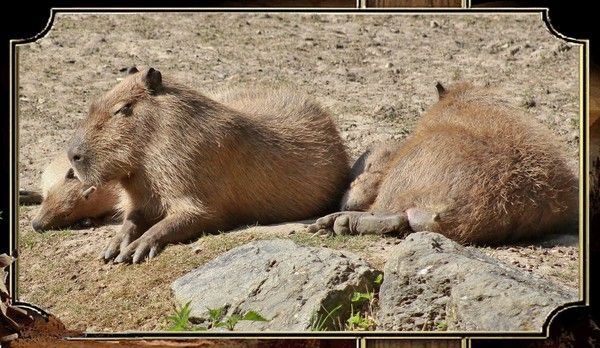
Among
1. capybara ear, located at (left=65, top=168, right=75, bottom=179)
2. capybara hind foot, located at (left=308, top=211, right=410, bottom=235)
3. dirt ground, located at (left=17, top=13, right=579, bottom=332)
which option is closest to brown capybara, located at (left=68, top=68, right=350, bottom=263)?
dirt ground, located at (left=17, top=13, right=579, bottom=332)

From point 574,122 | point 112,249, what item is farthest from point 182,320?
point 574,122

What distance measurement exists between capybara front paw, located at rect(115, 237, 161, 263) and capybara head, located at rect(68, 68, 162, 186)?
60 centimetres

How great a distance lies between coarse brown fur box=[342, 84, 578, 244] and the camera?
25.3ft

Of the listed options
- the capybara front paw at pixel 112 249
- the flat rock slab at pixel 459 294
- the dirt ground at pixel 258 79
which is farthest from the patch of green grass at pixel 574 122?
the capybara front paw at pixel 112 249

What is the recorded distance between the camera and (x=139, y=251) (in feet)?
25.5

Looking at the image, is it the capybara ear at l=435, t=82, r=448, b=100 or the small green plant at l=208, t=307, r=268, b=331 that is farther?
the capybara ear at l=435, t=82, r=448, b=100

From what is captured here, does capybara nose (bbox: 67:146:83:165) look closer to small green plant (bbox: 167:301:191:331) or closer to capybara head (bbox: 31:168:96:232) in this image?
capybara head (bbox: 31:168:96:232)

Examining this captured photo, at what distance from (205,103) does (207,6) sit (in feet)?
2.39

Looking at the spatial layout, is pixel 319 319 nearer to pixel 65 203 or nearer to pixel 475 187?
pixel 475 187

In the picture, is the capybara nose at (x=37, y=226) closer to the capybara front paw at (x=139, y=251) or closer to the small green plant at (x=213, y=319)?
the capybara front paw at (x=139, y=251)

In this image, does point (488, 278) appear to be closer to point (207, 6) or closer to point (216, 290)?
point (216, 290)

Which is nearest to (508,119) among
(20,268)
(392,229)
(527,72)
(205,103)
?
(527,72)

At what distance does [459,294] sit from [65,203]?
3132 mm

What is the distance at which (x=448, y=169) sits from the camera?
7.80 m
